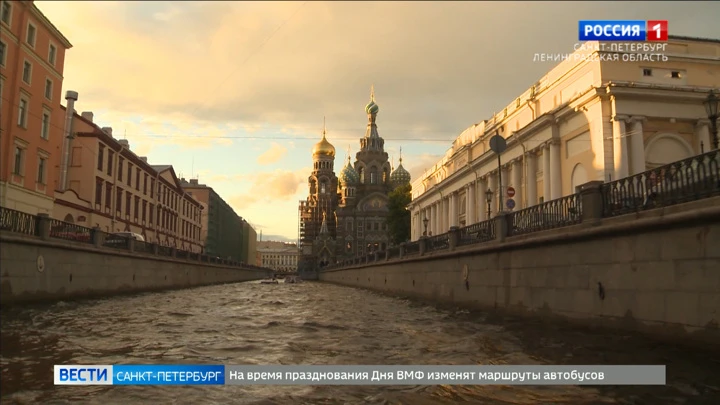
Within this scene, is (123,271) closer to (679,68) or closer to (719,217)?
(719,217)

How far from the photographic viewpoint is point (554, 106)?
34625mm

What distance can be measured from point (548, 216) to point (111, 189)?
122ft

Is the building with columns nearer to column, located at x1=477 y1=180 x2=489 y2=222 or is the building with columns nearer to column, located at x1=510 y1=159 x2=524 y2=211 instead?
column, located at x1=510 y1=159 x2=524 y2=211

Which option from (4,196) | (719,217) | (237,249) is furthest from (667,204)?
(237,249)

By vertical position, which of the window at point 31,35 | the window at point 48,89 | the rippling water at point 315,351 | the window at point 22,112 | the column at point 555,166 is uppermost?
the window at point 31,35

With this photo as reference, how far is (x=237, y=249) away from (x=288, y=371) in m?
109

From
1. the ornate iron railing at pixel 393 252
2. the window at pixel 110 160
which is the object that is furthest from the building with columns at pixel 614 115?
the window at pixel 110 160

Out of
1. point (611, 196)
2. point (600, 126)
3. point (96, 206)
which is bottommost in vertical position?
point (611, 196)

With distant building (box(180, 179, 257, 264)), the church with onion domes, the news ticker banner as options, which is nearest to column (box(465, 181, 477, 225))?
the news ticker banner

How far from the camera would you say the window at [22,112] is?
28.7 m

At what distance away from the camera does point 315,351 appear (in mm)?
9383

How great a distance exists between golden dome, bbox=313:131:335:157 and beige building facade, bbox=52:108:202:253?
243ft

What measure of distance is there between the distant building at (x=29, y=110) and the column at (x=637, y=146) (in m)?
30.1

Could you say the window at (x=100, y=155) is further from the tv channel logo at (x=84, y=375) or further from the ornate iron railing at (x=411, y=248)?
the tv channel logo at (x=84, y=375)
